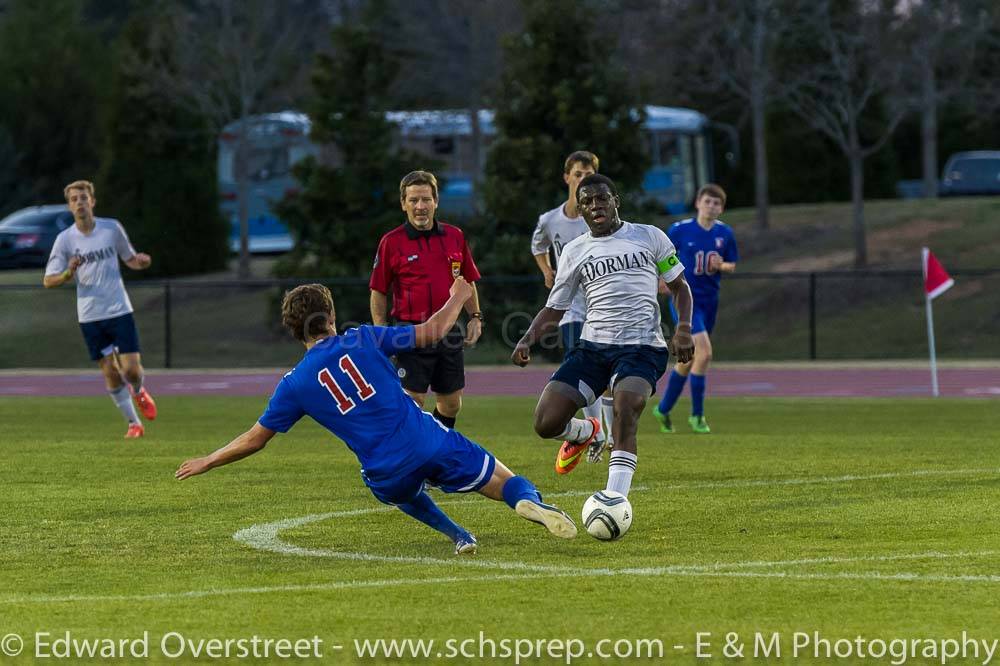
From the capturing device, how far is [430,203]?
1184cm

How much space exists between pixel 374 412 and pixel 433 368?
12.9ft

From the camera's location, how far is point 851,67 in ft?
127

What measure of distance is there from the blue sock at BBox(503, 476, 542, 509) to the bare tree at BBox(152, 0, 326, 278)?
3179cm

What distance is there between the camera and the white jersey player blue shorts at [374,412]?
27.3ft

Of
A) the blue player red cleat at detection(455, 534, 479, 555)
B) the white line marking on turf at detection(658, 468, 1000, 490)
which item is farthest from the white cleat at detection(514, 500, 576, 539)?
the white line marking on turf at detection(658, 468, 1000, 490)

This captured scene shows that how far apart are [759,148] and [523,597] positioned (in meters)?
34.4

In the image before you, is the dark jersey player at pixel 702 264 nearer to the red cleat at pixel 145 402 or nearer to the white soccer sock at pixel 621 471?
the red cleat at pixel 145 402

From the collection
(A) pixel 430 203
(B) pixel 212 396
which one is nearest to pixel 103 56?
(B) pixel 212 396

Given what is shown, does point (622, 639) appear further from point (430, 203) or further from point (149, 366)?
point (149, 366)

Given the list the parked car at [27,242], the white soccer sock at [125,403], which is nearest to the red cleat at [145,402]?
the white soccer sock at [125,403]

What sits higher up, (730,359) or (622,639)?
(622,639)

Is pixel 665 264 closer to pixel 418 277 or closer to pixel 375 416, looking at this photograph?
pixel 375 416

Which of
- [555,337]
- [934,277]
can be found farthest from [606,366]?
[555,337]

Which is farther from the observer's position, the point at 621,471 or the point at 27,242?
the point at 27,242
